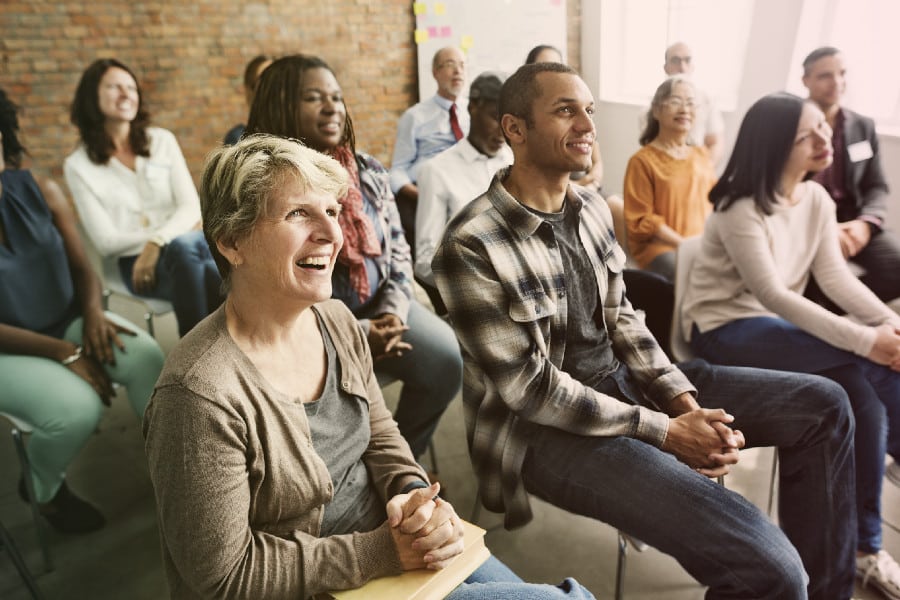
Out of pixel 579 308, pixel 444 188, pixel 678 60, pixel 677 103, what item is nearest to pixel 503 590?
pixel 579 308

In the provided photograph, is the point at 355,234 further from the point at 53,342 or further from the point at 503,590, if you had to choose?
the point at 503,590

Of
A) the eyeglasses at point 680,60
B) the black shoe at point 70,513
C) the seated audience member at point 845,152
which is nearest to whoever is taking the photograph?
the black shoe at point 70,513

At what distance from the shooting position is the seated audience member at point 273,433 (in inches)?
34.3

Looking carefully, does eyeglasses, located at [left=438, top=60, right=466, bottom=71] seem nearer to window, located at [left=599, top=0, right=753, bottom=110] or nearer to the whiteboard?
the whiteboard

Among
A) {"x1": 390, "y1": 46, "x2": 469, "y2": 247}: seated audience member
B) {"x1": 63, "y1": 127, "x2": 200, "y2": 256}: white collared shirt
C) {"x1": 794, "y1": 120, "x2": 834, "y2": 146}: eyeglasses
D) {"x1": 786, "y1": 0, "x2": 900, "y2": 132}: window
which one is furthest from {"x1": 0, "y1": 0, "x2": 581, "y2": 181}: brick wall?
{"x1": 794, "y1": 120, "x2": 834, "y2": 146}: eyeglasses

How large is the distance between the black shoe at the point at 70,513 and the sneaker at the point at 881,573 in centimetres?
226

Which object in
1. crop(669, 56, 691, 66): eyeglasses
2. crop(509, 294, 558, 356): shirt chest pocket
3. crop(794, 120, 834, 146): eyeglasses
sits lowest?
crop(509, 294, 558, 356): shirt chest pocket

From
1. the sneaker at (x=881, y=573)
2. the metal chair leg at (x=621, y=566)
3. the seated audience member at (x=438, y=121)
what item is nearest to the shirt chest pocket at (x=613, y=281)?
the metal chair leg at (x=621, y=566)

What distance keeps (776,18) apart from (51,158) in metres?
5.00

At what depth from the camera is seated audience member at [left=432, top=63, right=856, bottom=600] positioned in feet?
4.09

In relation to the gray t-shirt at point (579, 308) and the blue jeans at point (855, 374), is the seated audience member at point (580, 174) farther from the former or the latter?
the gray t-shirt at point (579, 308)

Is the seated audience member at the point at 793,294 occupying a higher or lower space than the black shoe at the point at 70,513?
higher

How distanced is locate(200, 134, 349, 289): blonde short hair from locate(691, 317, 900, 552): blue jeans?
4.42ft

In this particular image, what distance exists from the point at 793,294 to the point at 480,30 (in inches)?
152
